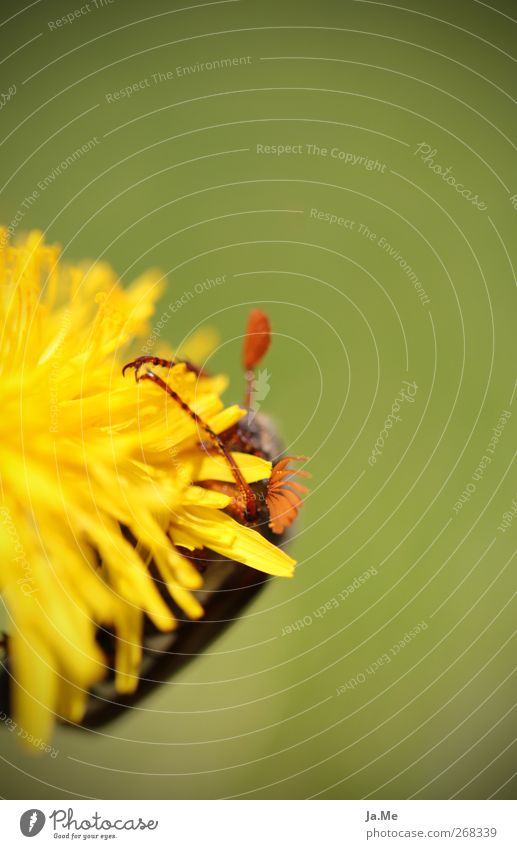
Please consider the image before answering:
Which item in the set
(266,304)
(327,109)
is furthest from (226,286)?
(327,109)

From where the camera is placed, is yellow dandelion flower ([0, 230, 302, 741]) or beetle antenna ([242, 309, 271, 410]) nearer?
yellow dandelion flower ([0, 230, 302, 741])

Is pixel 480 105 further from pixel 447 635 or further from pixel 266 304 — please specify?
pixel 447 635

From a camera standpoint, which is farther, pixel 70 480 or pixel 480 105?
pixel 480 105
